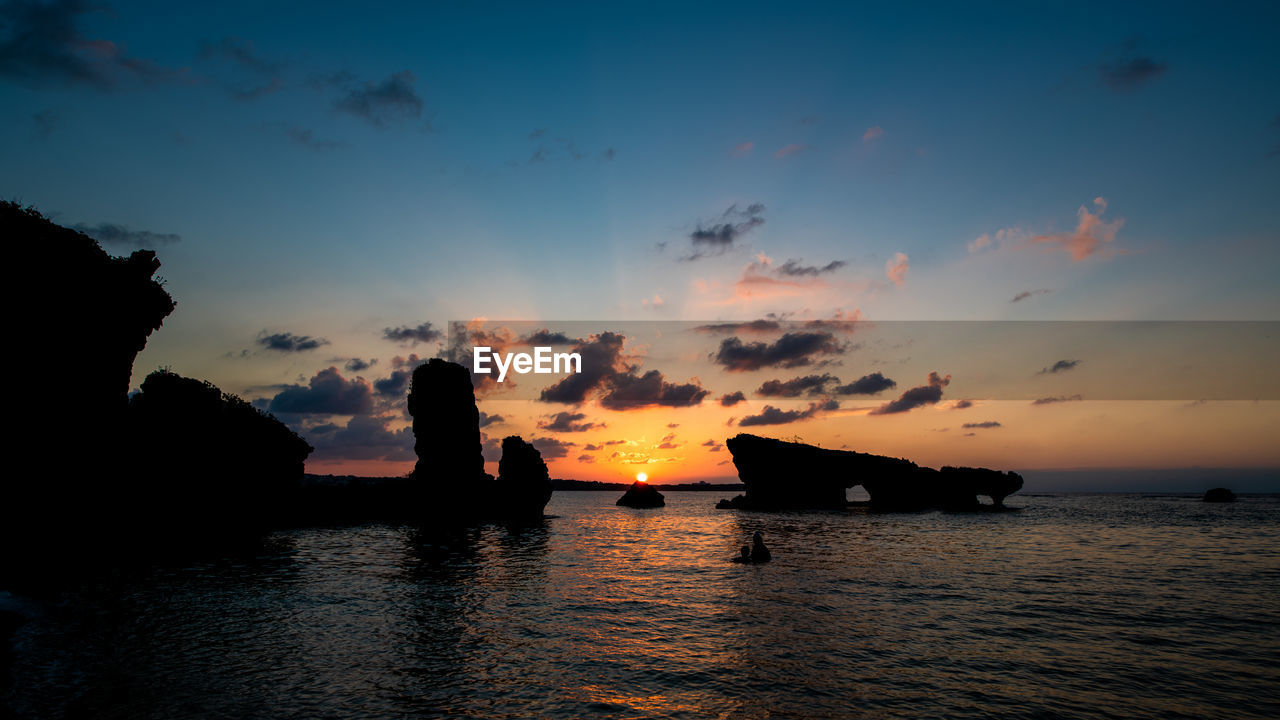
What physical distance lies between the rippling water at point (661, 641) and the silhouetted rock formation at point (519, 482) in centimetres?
5468

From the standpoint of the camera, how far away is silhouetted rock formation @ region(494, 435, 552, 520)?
3575 inches

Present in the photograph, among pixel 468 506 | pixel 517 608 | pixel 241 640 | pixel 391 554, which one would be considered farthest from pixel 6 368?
pixel 468 506

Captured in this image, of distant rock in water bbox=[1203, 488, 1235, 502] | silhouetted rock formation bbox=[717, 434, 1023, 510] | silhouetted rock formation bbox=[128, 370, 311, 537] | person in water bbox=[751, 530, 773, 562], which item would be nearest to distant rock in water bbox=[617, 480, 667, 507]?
silhouetted rock formation bbox=[717, 434, 1023, 510]

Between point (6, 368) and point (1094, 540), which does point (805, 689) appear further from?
point (1094, 540)

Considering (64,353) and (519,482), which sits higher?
(64,353)

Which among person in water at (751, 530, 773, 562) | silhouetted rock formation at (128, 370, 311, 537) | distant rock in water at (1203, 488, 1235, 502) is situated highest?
silhouetted rock formation at (128, 370, 311, 537)

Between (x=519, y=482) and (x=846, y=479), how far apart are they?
72056 millimetres

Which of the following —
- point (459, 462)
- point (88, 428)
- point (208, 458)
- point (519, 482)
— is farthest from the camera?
point (519, 482)

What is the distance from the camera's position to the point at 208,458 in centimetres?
6469

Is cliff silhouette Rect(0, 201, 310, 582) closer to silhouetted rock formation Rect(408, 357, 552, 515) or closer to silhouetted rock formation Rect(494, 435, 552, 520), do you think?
silhouetted rock formation Rect(408, 357, 552, 515)

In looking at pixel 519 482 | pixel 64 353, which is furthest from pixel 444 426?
pixel 64 353

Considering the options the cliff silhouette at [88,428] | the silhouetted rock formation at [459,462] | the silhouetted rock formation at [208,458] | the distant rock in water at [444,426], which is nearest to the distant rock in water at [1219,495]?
the silhouetted rock formation at [459,462]

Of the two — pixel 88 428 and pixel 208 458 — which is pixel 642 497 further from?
pixel 88 428

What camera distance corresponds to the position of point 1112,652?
58.5 ft
